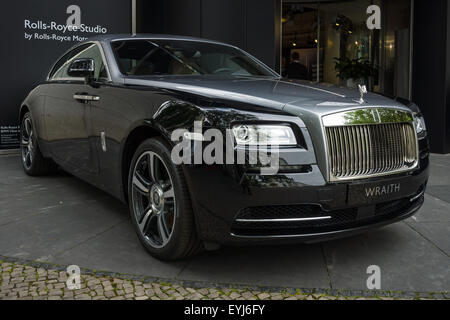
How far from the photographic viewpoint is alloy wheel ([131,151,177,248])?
3.29m

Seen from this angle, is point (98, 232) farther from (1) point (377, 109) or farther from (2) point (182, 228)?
(1) point (377, 109)

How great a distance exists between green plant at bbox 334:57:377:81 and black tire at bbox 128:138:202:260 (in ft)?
31.4

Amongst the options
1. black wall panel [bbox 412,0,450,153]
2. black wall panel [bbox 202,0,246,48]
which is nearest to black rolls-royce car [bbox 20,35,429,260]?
black wall panel [bbox 202,0,246,48]

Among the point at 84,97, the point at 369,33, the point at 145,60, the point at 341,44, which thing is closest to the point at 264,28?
the point at 369,33

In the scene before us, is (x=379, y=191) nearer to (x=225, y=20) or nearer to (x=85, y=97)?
(x=85, y=97)

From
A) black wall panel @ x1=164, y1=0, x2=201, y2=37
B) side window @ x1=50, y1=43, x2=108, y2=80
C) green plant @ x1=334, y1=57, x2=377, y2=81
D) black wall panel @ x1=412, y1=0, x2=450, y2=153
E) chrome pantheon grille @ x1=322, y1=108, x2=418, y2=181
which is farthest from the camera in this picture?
green plant @ x1=334, y1=57, x2=377, y2=81

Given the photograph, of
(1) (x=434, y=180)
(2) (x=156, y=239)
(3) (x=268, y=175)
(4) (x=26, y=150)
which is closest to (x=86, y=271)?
(2) (x=156, y=239)

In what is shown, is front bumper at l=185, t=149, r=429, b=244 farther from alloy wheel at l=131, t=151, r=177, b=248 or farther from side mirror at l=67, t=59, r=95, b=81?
side mirror at l=67, t=59, r=95, b=81

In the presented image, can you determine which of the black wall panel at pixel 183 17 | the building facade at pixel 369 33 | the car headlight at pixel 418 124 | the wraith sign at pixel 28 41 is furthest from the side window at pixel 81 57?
the black wall panel at pixel 183 17

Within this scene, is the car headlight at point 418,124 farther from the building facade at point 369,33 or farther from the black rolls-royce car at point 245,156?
the building facade at point 369,33

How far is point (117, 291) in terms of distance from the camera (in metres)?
2.95

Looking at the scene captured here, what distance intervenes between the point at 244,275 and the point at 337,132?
1088 millimetres

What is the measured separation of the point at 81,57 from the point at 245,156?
285 centimetres

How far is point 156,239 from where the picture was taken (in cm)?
347
